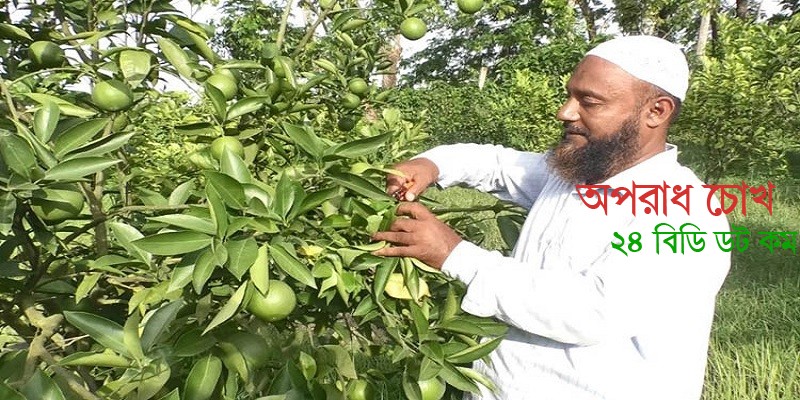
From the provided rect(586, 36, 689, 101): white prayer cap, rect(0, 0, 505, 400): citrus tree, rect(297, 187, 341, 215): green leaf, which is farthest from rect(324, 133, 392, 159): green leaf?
rect(586, 36, 689, 101): white prayer cap

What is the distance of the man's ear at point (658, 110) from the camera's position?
4.89 feet

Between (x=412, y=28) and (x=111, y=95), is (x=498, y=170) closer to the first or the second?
(x=412, y=28)

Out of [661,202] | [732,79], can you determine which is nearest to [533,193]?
[661,202]

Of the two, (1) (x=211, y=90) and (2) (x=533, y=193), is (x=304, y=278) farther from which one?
(2) (x=533, y=193)

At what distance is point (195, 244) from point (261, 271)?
93mm

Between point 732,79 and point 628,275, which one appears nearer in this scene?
point 628,275

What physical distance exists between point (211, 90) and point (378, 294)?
0.43 m

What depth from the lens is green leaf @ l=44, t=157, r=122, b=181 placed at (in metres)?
0.88

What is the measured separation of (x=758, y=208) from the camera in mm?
5641

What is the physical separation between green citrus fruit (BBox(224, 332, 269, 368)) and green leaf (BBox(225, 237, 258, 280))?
0.22 meters

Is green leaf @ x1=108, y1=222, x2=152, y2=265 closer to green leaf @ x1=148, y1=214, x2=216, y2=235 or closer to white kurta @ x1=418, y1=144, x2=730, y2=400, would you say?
green leaf @ x1=148, y1=214, x2=216, y2=235

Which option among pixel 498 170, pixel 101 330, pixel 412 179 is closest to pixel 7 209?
pixel 101 330

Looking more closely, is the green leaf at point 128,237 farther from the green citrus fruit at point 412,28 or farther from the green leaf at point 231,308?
the green citrus fruit at point 412,28

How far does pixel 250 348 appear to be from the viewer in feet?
3.39
